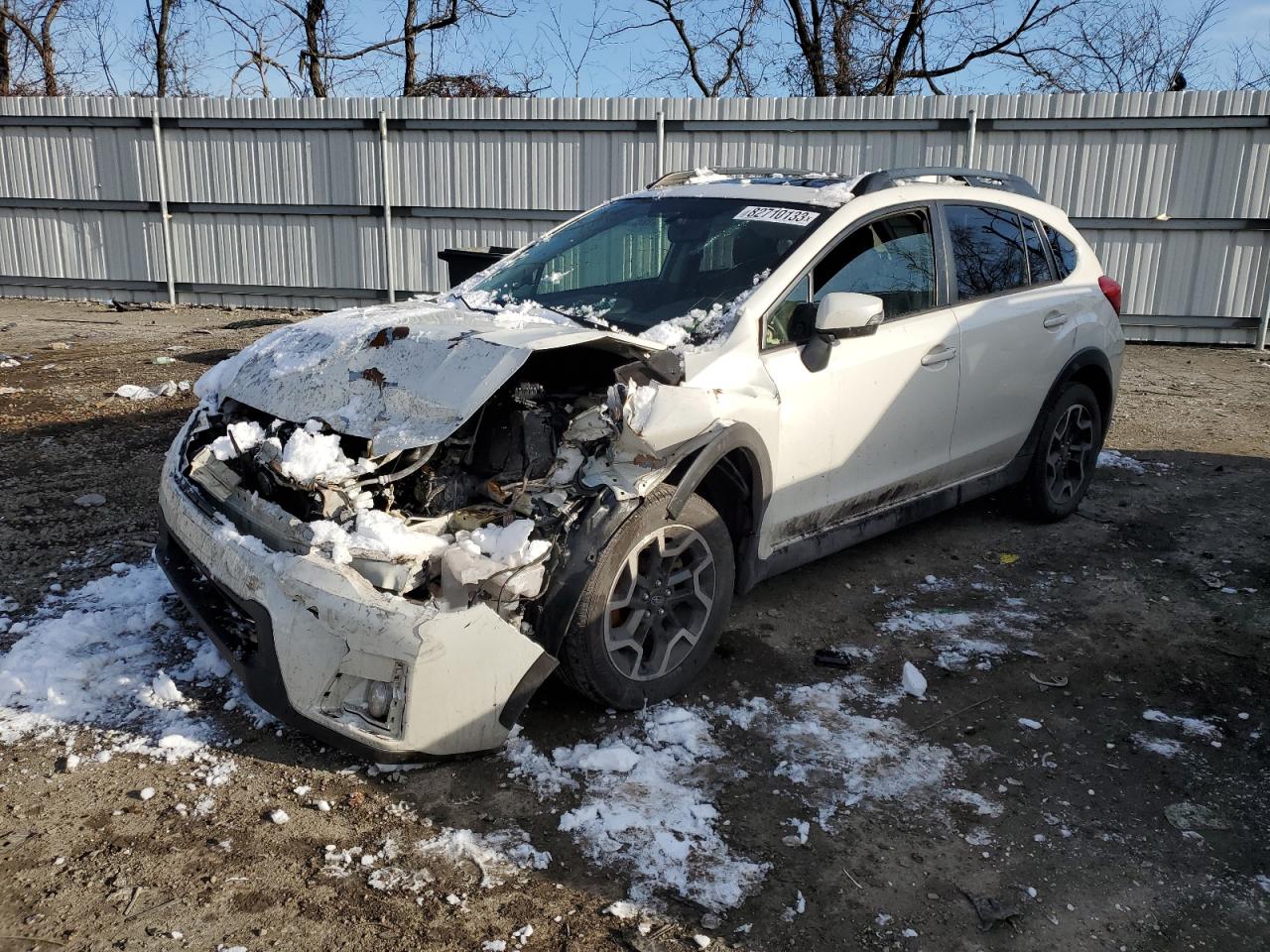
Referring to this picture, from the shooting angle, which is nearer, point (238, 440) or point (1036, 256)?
point (238, 440)

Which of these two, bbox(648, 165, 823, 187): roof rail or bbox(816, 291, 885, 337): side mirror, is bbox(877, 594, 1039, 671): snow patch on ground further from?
bbox(648, 165, 823, 187): roof rail

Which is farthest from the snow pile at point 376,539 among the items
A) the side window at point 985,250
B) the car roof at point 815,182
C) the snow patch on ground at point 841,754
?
the side window at point 985,250

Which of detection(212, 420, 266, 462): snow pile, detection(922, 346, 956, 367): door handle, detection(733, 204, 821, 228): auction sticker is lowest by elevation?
detection(212, 420, 266, 462): snow pile

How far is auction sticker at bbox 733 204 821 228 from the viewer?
426 cm

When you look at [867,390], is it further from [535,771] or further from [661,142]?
[661,142]

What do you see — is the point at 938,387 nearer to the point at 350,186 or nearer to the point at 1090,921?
the point at 1090,921

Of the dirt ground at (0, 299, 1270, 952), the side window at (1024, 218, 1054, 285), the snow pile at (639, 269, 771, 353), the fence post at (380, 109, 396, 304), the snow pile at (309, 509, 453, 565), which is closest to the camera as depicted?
the dirt ground at (0, 299, 1270, 952)

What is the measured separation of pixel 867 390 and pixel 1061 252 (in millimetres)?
2026

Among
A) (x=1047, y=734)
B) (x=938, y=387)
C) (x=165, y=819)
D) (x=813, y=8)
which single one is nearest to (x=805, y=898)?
(x=1047, y=734)

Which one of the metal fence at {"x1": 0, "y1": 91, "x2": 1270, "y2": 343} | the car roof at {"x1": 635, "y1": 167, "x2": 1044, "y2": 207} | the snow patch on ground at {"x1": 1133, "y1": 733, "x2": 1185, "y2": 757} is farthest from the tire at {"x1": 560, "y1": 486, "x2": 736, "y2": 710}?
the metal fence at {"x1": 0, "y1": 91, "x2": 1270, "y2": 343}

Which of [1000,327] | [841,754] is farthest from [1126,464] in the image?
[841,754]

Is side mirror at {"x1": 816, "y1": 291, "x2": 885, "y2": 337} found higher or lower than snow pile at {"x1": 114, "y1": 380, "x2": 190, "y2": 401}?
higher

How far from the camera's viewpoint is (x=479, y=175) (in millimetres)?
12781

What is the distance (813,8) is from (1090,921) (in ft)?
63.7
